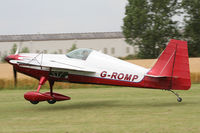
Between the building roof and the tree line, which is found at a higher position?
the tree line

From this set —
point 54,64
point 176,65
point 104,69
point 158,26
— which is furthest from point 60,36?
point 176,65

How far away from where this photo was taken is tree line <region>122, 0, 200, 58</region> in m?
44.9

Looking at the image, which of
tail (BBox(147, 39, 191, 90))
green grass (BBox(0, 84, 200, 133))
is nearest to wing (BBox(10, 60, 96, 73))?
green grass (BBox(0, 84, 200, 133))

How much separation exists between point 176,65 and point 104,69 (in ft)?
8.40

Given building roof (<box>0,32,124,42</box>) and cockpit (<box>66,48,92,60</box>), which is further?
building roof (<box>0,32,124,42</box>)

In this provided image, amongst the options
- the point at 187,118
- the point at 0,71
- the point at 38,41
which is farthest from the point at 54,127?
the point at 38,41

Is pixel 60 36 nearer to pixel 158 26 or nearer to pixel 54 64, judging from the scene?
pixel 158 26

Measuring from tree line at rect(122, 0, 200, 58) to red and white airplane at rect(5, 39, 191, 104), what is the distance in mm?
33677

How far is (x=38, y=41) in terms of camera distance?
2224 inches

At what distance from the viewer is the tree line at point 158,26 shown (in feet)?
147

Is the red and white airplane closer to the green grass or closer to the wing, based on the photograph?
the wing

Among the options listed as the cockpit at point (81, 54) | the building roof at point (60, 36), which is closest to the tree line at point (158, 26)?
the building roof at point (60, 36)

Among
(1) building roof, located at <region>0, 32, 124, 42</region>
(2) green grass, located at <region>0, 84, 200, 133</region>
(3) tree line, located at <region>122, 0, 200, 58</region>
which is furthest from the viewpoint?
(1) building roof, located at <region>0, 32, 124, 42</region>

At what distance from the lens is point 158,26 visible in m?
45.5
